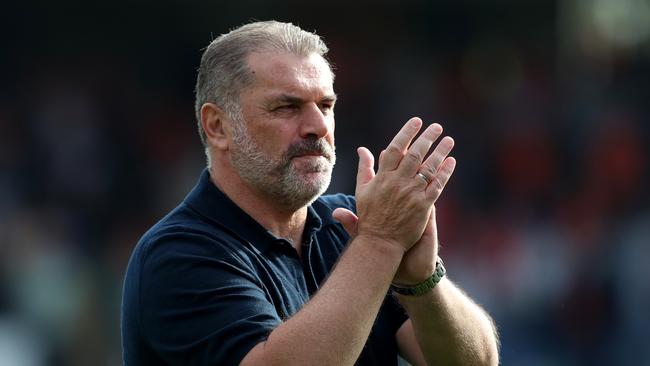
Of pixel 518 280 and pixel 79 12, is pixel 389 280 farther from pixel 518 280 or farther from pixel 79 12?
pixel 79 12

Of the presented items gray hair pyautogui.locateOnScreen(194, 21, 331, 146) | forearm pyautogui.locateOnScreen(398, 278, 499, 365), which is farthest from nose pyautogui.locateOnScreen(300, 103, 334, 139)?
forearm pyautogui.locateOnScreen(398, 278, 499, 365)

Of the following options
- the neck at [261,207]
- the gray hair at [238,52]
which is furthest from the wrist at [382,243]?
the gray hair at [238,52]

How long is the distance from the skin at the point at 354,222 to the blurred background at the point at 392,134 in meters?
5.41

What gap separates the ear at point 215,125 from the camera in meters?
3.69

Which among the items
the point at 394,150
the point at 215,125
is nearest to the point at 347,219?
the point at 394,150

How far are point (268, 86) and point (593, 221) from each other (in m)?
6.94

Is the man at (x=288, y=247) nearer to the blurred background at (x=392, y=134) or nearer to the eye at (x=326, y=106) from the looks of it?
the eye at (x=326, y=106)

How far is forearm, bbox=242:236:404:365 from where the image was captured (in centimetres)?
301

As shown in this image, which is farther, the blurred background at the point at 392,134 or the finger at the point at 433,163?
the blurred background at the point at 392,134

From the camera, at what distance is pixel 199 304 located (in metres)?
3.21

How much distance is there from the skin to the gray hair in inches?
1.1

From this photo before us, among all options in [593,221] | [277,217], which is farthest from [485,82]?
[277,217]

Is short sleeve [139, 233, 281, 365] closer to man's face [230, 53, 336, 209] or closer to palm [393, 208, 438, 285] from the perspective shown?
man's face [230, 53, 336, 209]

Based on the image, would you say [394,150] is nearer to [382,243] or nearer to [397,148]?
[397,148]
